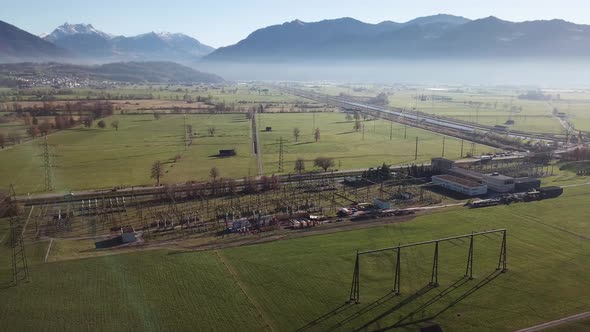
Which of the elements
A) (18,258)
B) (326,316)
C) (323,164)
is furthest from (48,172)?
(326,316)

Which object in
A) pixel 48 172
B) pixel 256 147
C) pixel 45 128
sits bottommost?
pixel 48 172

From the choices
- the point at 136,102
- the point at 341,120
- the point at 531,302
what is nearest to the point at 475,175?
the point at 531,302

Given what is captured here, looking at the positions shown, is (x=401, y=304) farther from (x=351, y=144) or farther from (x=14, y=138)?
(x=14, y=138)

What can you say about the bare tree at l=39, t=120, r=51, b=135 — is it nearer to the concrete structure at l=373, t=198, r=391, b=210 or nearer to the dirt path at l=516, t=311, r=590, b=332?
the concrete structure at l=373, t=198, r=391, b=210

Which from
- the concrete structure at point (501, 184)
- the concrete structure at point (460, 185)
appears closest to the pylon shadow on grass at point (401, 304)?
the concrete structure at point (460, 185)

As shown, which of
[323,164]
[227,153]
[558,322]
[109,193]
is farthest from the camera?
[227,153]

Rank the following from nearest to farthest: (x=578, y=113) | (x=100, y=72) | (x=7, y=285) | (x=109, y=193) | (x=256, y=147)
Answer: (x=7, y=285) → (x=109, y=193) → (x=256, y=147) → (x=578, y=113) → (x=100, y=72)
